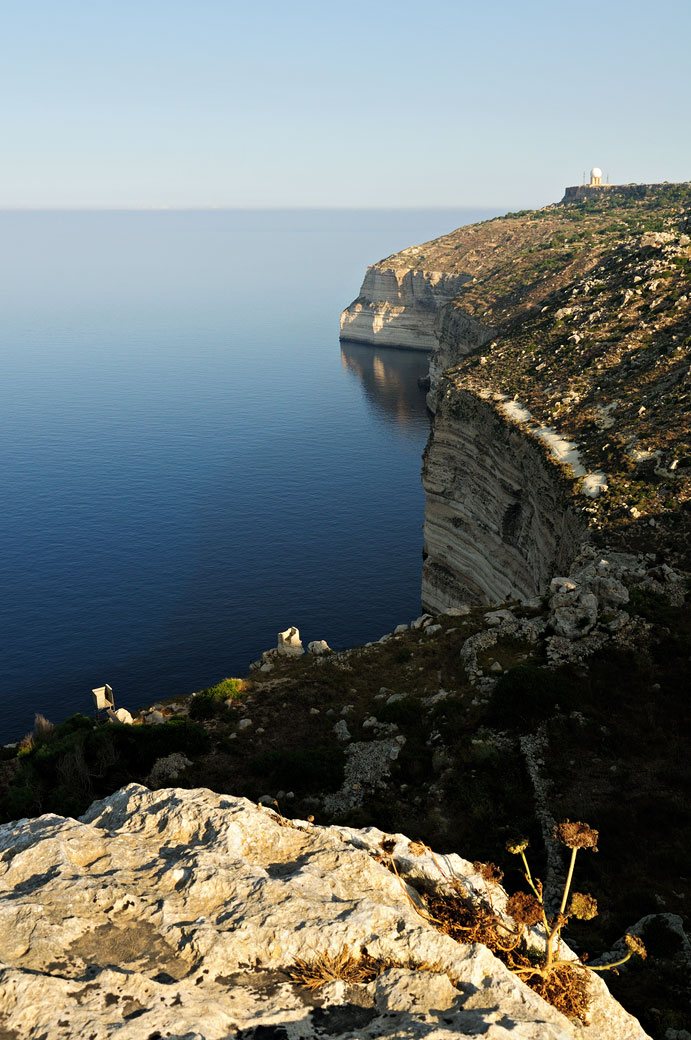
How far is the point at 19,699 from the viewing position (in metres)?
65.1

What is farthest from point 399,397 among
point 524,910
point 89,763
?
point 524,910

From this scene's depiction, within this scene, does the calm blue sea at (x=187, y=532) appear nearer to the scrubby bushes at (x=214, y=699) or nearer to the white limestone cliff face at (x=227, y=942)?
the scrubby bushes at (x=214, y=699)

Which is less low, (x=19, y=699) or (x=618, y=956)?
(x=618, y=956)

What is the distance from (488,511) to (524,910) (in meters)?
53.4

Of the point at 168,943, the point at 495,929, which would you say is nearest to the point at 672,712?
the point at 495,929

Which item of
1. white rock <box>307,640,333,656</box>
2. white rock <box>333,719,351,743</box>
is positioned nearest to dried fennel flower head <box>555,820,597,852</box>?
white rock <box>333,719,351,743</box>

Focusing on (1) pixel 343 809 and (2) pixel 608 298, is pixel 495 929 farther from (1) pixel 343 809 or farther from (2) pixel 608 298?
(2) pixel 608 298

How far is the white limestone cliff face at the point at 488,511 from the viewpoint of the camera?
51.3 meters

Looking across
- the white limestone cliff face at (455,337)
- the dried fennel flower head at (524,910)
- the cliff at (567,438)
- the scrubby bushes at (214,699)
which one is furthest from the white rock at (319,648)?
the white limestone cliff face at (455,337)

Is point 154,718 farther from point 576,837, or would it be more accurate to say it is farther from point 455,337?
point 455,337

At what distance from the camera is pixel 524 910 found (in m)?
12.1

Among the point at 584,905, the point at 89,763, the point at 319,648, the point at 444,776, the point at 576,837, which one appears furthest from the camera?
the point at 319,648

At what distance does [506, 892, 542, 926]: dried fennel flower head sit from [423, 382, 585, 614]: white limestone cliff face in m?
33.4

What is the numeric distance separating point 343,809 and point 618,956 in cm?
1188
